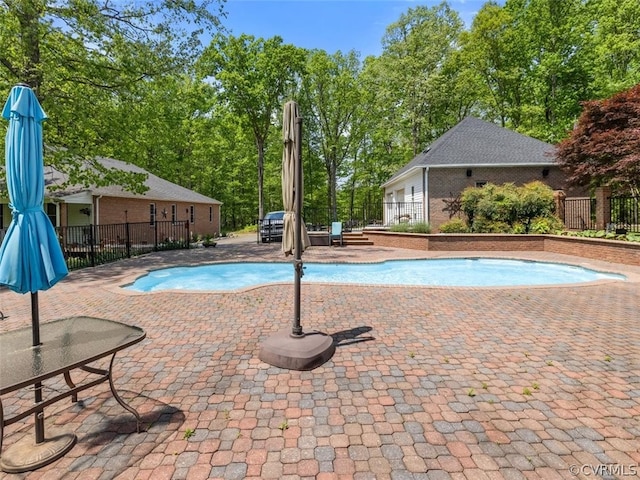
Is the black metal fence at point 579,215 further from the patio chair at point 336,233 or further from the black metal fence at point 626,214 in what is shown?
the patio chair at point 336,233

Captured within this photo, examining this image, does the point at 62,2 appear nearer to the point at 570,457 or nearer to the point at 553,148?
the point at 570,457

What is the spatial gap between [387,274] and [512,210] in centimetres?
807

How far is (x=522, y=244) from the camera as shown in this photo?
1488cm

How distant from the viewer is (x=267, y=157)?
122ft

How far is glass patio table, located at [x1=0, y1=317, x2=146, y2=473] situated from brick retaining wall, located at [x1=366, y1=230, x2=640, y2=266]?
13927mm

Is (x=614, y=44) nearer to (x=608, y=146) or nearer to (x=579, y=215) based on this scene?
(x=608, y=146)

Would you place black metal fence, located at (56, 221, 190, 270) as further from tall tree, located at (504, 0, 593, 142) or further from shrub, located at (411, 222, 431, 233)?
tall tree, located at (504, 0, 593, 142)

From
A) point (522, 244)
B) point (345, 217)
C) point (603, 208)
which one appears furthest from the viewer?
point (345, 217)

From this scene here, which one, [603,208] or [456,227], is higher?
[603,208]

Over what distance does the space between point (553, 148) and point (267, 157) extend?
26653 mm

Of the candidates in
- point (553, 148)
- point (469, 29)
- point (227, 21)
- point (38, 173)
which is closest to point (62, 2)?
point (227, 21)

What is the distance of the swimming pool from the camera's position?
10.8 meters

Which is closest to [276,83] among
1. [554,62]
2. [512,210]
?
[512,210]

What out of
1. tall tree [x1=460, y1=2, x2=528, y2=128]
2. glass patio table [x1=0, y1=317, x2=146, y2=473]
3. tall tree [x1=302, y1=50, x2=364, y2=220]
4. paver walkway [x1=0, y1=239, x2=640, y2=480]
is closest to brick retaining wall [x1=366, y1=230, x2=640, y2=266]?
paver walkway [x1=0, y1=239, x2=640, y2=480]
